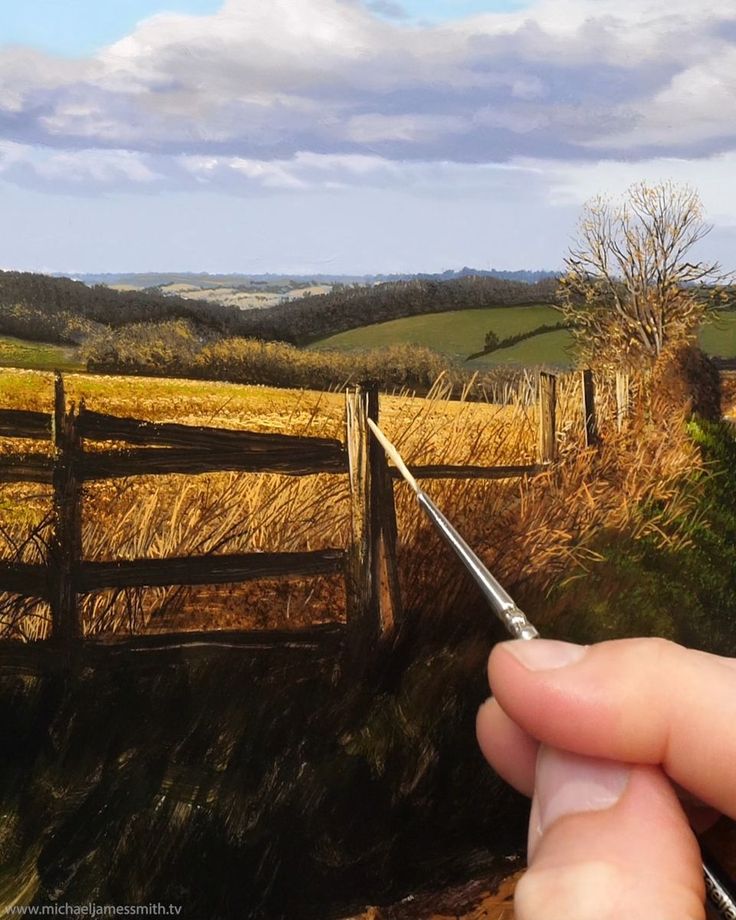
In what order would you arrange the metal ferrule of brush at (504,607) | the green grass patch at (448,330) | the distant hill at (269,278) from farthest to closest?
1. the green grass patch at (448,330)
2. the distant hill at (269,278)
3. the metal ferrule of brush at (504,607)

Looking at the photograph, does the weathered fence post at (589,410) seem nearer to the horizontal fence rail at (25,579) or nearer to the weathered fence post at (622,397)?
the weathered fence post at (622,397)

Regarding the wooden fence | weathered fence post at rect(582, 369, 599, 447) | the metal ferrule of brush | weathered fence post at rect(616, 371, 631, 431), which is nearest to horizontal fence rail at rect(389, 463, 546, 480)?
the wooden fence

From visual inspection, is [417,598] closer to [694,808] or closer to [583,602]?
[583,602]

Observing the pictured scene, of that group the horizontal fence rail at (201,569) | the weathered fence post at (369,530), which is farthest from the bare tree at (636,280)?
the horizontal fence rail at (201,569)

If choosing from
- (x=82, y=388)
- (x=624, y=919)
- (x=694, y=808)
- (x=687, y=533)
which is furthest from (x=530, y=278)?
(x=624, y=919)

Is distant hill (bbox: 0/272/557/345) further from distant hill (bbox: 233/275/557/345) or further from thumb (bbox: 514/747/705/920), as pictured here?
thumb (bbox: 514/747/705/920)

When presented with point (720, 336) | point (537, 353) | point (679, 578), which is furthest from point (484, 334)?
point (679, 578)
